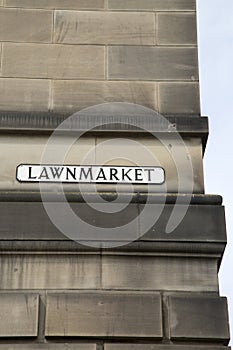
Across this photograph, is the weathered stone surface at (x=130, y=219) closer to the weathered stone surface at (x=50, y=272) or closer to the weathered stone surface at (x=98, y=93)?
the weathered stone surface at (x=50, y=272)

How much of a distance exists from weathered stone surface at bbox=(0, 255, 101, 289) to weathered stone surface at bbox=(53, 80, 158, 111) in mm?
1959

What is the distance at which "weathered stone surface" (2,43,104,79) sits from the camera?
9.95m

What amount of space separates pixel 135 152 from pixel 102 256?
1.40 meters

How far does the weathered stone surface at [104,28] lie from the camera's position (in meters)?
10.2

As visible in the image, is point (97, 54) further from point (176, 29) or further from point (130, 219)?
point (130, 219)

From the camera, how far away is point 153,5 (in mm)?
10516

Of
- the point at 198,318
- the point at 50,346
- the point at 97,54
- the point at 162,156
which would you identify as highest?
the point at 97,54

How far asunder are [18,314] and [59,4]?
413cm

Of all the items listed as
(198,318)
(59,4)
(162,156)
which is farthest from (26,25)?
(198,318)

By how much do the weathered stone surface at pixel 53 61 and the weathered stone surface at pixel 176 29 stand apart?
2.59 ft

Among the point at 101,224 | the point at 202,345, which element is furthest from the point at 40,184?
the point at 202,345

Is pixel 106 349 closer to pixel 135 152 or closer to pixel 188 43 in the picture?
pixel 135 152

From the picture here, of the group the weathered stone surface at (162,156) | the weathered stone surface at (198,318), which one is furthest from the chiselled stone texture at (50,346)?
the weathered stone surface at (162,156)

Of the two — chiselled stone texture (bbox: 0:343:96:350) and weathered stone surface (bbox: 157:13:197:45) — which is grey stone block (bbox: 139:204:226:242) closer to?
chiselled stone texture (bbox: 0:343:96:350)
